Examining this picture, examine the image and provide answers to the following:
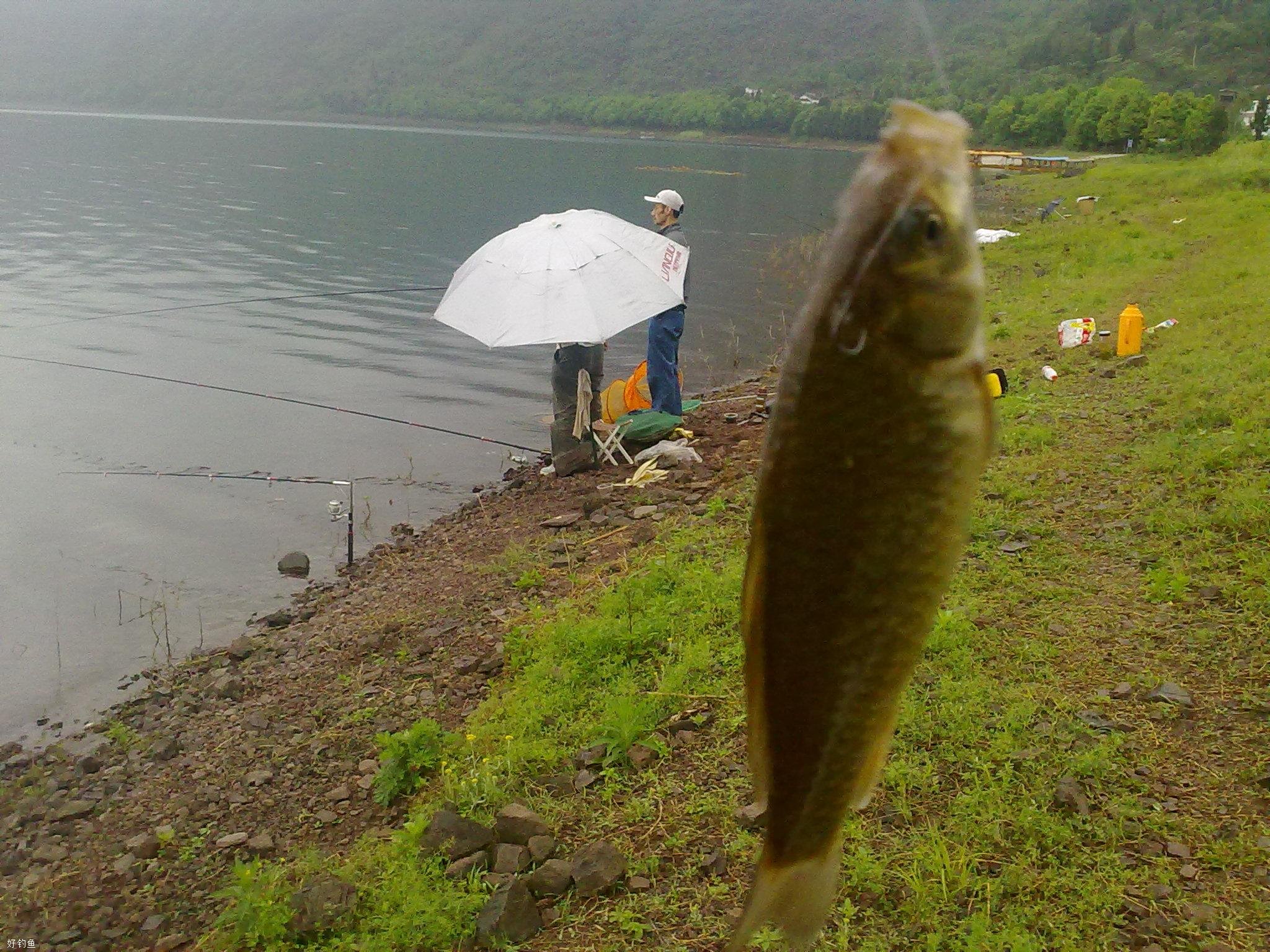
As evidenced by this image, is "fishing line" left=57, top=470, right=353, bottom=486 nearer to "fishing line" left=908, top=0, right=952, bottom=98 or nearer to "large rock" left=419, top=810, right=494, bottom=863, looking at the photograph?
Result: "large rock" left=419, top=810, right=494, bottom=863

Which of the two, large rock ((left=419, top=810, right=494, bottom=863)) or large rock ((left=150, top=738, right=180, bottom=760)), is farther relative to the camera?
large rock ((left=150, top=738, right=180, bottom=760))

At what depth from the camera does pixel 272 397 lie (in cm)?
1455

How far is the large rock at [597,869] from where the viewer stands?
13.7 feet

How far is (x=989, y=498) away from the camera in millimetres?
7043

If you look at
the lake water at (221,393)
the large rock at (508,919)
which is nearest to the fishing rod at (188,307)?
the lake water at (221,393)

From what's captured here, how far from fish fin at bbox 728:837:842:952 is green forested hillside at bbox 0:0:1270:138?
1045 mm

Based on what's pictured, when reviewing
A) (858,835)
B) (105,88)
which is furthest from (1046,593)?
(105,88)

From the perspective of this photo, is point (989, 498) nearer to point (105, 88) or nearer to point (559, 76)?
point (559, 76)

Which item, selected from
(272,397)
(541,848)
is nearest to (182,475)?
(272,397)

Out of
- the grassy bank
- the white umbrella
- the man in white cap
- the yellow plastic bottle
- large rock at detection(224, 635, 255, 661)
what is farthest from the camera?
the man in white cap

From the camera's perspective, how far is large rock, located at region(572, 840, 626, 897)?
13.7 ft

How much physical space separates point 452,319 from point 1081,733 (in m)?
6.71

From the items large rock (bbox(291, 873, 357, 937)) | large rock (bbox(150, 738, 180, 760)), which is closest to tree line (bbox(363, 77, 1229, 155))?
large rock (bbox(291, 873, 357, 937))

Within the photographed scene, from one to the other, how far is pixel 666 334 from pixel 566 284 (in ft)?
4.89
